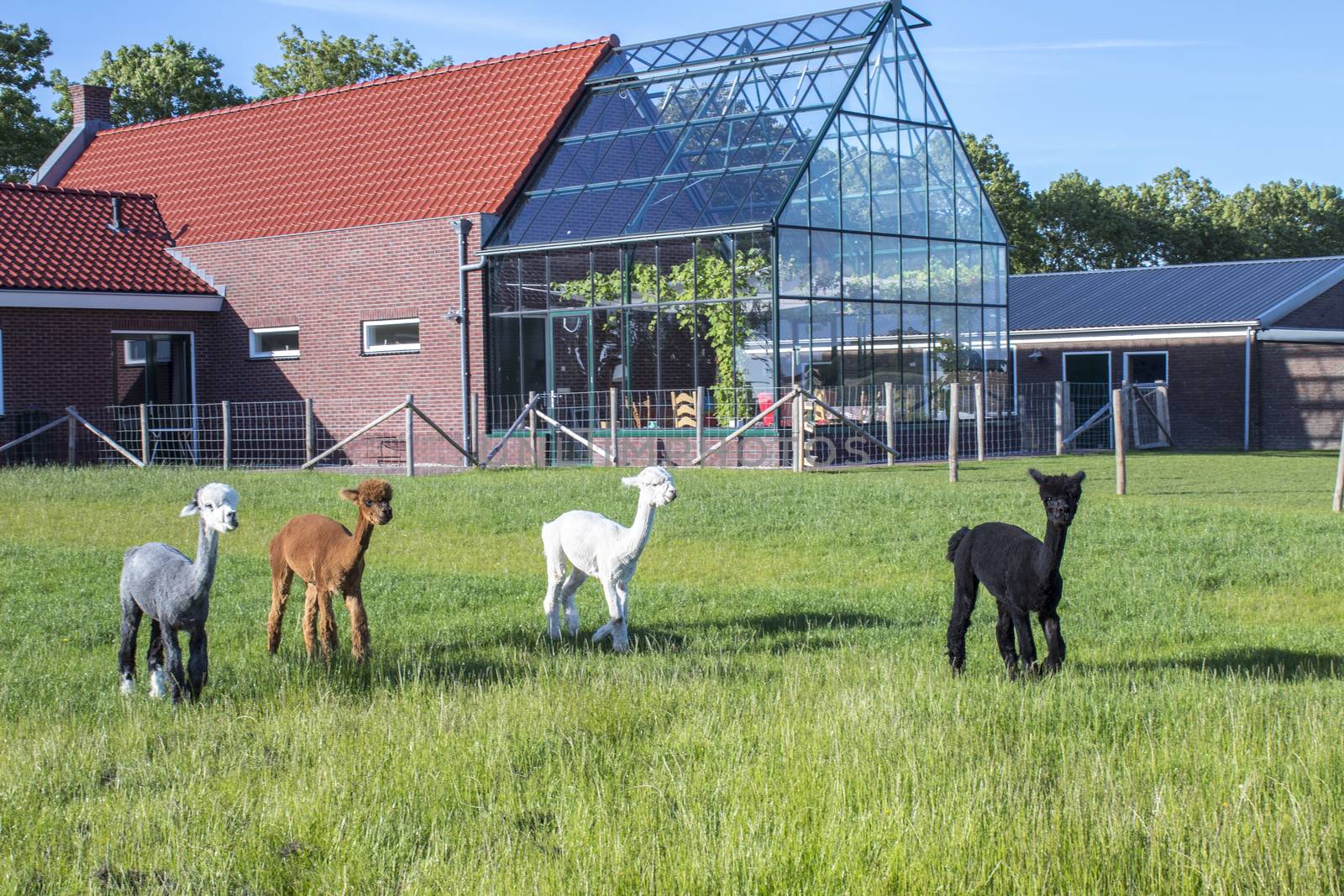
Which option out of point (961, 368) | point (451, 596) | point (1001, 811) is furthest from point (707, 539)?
point (961, 368)

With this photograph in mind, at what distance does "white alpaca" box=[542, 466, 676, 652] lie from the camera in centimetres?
916

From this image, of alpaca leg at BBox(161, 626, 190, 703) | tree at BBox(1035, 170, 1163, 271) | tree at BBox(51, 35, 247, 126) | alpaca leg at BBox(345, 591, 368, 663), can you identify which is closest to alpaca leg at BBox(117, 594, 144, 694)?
alpaca leg at BBox(161, 626, 190, 703)

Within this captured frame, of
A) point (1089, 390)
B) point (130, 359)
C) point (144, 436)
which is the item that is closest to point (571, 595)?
point (144, 436)

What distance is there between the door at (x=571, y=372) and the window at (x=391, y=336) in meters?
2.99

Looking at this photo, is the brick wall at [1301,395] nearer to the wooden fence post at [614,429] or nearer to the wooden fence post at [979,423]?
the wooden fence post at [979,423]

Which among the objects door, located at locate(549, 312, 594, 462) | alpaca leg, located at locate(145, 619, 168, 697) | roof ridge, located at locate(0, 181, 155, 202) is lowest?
alpaca leg, located at locate(145, 619, 168, 697)

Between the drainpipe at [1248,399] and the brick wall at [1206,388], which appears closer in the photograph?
the drainpipe at [1248,399]

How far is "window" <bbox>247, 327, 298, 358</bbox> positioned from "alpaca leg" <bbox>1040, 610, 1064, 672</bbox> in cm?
2337

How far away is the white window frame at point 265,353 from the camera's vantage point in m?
29.0

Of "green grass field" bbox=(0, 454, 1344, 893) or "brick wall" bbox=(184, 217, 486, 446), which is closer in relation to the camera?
"green grass field" bbox=(0, 454, 1344, 893)

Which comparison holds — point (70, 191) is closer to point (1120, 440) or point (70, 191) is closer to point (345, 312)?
point (345, 312)

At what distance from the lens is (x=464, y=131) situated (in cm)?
2922

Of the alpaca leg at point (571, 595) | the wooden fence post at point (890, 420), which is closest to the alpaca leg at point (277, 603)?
the alpaca leg at point (571, 595)

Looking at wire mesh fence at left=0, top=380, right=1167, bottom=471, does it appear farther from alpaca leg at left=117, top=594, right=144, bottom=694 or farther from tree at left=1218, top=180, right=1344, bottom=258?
tree at left=1218, top=180, right=1344, bottom=258
